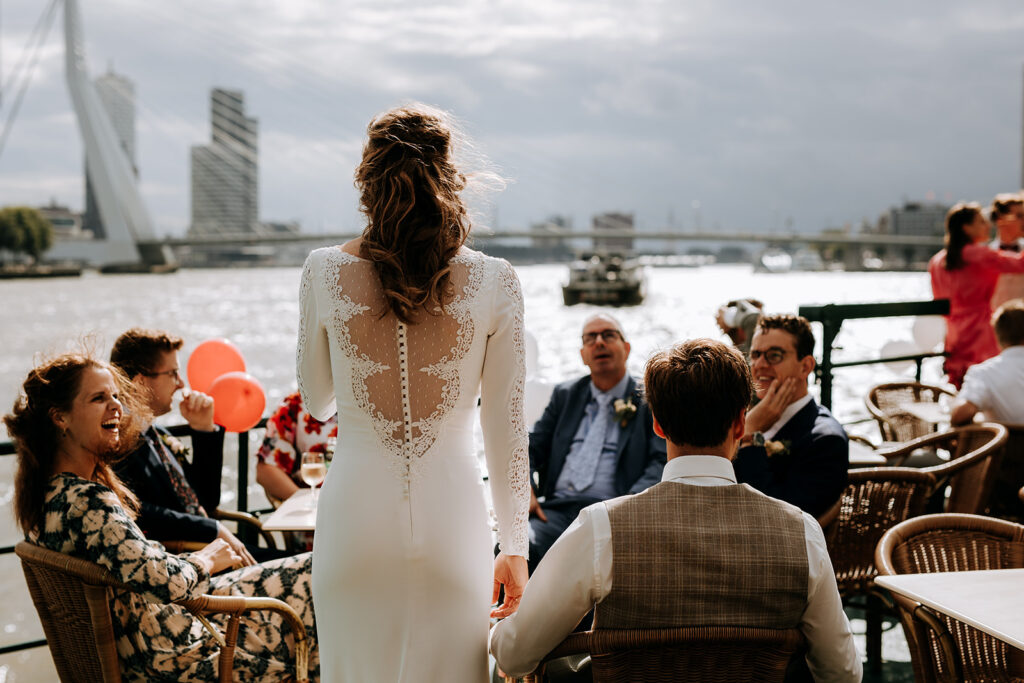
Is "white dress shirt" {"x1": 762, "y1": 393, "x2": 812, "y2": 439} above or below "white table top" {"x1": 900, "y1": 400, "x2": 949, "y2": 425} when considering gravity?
above

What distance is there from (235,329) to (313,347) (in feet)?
108

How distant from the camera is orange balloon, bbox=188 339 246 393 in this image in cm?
330

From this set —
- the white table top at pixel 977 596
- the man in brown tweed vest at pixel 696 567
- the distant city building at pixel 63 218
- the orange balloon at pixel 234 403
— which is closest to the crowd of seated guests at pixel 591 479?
the man in brown tweed vest at pixel 696 567

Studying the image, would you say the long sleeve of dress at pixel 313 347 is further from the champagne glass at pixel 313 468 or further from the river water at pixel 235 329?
the champagne glass at pixel 313 468

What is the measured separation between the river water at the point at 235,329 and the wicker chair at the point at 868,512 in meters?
0.92

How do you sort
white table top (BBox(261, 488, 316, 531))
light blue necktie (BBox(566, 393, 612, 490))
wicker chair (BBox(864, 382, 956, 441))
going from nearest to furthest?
1. white table top (BBox(261, 488, 316, 531))
2. light blue necktie (BBox(566, 393, 612, 490))
3. wicker chair (BBox(864, 382, 956, 441))

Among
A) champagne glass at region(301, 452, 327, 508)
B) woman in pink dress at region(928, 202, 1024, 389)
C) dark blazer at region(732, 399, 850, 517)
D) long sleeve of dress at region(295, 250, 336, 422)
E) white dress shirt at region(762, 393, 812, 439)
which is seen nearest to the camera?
long sleeve of dress at region(295, 250, 336, 422)

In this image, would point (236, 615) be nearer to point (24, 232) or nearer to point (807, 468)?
point (807, 468)

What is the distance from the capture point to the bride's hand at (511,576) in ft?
5.20

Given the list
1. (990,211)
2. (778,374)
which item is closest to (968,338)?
(990,211)

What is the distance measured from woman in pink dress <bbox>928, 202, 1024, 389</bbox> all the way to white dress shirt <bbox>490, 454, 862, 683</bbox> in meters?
3.61

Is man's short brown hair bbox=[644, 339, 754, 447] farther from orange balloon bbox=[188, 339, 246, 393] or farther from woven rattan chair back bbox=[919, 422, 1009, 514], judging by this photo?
orange balloon bbox=[188, 339, 246, 393]

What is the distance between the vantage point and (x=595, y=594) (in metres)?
1.26

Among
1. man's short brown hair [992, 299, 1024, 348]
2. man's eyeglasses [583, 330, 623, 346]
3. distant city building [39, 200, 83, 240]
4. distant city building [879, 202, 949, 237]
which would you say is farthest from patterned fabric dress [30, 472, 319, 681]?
distant city building [39, 200, 83, 240]
